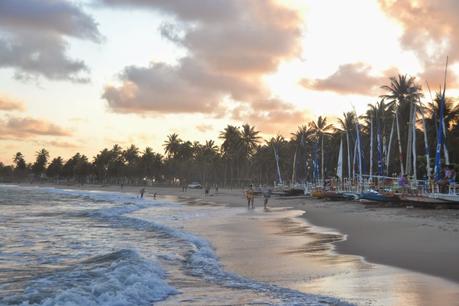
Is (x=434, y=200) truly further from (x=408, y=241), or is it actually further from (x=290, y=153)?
(x=290, y=153)

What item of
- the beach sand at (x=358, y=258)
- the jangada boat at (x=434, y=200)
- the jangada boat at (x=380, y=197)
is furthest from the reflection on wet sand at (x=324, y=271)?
the jangada boat at (x=380, y=197)

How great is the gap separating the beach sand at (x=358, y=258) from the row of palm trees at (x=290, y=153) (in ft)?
99.8

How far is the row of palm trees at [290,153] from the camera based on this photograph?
2248 inches

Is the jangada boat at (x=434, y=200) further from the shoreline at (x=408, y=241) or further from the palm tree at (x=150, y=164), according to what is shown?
the palm tree at (x=150, y=164)

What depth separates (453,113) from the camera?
54781 mm

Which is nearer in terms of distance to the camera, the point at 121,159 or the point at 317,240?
the point at 317,240

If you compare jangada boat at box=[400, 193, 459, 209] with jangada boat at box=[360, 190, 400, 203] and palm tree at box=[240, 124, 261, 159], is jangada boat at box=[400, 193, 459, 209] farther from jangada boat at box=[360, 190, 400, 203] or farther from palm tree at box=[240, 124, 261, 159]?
palm tree at box=[240, 124, 261, 159]

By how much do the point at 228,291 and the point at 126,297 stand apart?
6.12 feet

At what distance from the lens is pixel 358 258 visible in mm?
12727

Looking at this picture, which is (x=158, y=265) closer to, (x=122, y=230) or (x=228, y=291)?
(x=228, y=291)

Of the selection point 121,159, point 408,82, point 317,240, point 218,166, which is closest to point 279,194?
point 408,82

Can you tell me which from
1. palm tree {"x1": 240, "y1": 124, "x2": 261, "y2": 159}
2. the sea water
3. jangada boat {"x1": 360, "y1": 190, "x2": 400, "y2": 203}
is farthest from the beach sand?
palm tree {"x1": 240, "y1": 124, "x2": 261, "y2": 159}

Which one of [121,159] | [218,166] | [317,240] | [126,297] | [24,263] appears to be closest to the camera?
[126,297]

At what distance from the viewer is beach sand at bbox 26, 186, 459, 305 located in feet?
28.7
